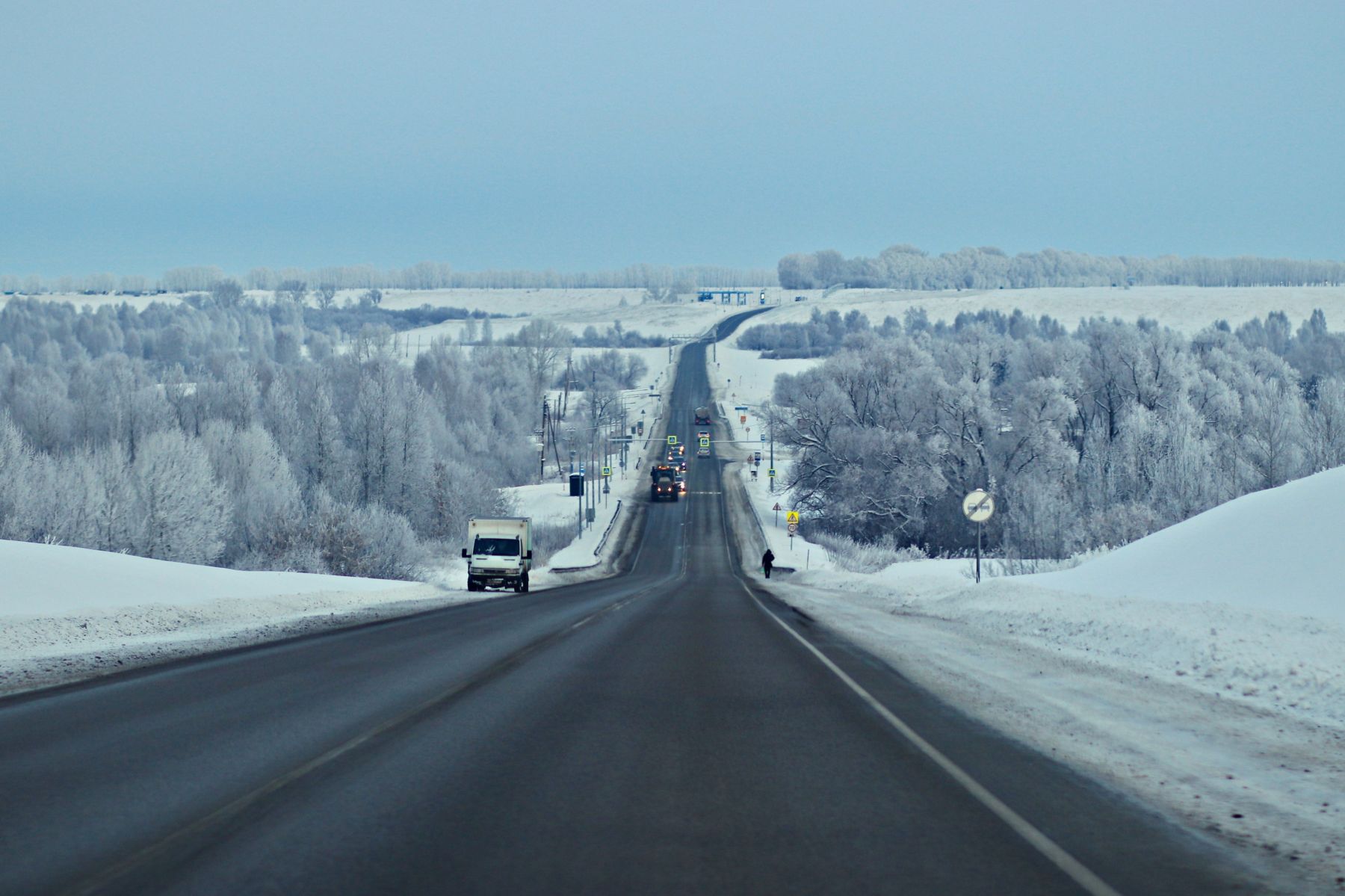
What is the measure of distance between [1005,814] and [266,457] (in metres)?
85.3

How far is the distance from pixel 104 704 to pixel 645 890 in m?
8.01

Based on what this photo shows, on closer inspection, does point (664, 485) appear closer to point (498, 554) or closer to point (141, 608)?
point (498, 554)

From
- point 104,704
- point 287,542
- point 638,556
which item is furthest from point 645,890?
point 638,556

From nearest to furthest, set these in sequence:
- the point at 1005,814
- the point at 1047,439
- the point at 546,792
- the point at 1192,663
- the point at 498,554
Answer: the point at 1005,814 → the point at 546,792 → the point at 1192,663 → the point at 498,554 → the point at 1047,439

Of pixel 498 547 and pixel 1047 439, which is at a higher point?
pixel 1047 439

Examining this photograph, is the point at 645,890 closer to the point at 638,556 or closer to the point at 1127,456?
the point at 638,556

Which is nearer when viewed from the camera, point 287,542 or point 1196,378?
point 287,542

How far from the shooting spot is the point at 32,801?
7.28m

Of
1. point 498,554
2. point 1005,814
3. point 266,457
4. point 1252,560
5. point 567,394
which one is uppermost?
point 567,394

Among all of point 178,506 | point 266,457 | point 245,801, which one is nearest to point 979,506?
point 245,801

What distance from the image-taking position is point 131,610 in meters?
21.5

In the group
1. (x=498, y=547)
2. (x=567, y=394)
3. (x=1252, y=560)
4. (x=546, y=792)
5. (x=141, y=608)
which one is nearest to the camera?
(x=546, y=792)

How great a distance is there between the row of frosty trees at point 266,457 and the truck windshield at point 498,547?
21502 mm

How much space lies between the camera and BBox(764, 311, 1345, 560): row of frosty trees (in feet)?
255
